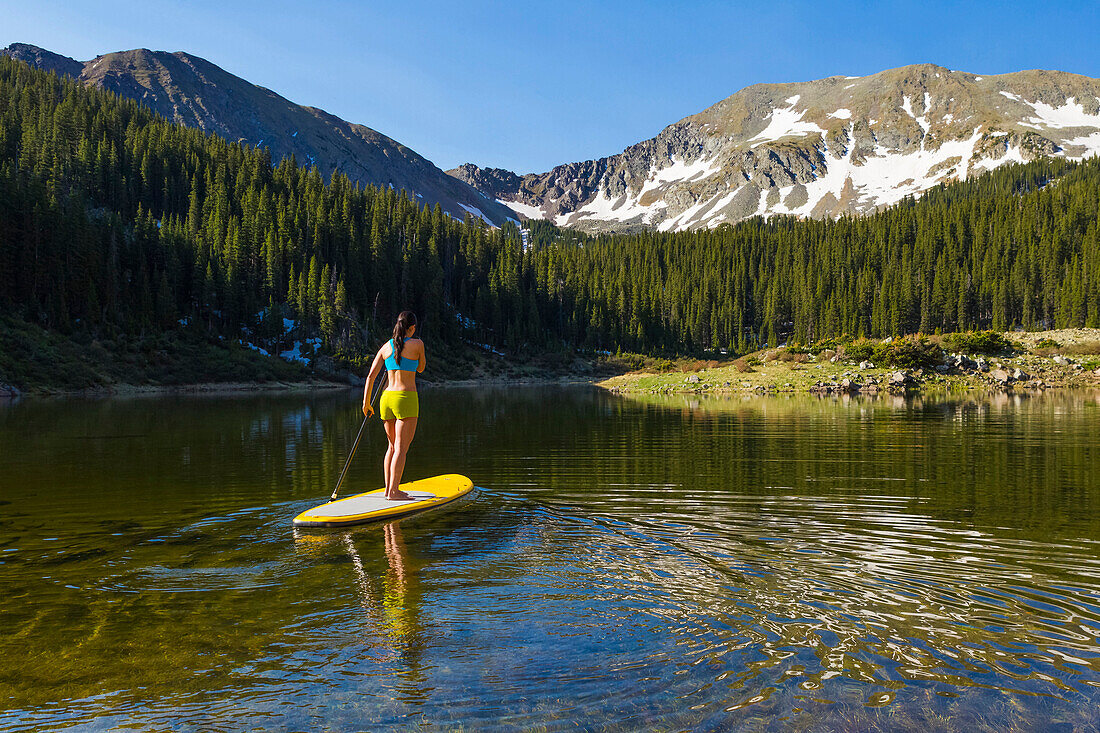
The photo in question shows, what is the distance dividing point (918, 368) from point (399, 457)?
5600cm

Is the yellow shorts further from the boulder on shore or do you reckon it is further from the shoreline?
the boulder on shore

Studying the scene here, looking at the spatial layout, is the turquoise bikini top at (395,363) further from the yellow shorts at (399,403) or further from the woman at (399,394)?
the yellow shorts at (399,403)

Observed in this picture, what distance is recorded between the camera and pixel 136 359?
66.1m

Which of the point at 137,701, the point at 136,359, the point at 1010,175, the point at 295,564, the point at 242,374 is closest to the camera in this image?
the point at 137,701

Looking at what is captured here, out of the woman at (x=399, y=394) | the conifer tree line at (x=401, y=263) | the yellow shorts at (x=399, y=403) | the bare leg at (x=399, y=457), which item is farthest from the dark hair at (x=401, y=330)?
the conifer tree line at (x=401, y=263)

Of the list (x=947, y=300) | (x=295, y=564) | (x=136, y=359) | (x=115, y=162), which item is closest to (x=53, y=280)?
(x=136, y=359)

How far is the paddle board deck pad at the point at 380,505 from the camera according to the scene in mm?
9914

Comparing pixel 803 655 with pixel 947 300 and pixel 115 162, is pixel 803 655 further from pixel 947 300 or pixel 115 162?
pixel 115 162

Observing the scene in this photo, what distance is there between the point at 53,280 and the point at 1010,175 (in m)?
234

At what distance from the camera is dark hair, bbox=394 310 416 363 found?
11.4m

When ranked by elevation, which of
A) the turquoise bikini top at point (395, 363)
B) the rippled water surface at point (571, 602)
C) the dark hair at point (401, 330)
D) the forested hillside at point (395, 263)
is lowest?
the rippled water surface at point (571, 602)

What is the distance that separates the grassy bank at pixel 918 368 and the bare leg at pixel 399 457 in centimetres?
4587

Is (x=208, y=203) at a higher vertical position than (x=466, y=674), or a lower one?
higher

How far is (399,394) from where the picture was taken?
455 inches
